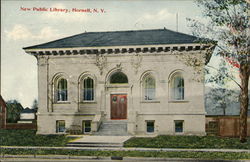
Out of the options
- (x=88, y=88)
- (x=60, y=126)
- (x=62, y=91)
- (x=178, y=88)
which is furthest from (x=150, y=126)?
(x=62, y=91)

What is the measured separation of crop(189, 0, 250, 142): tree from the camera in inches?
629

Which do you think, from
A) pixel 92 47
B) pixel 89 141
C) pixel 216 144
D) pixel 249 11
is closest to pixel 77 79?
pixel 92 47

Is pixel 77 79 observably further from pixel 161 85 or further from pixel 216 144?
pixel 216 144

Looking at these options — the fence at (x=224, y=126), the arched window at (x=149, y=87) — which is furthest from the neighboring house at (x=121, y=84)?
the fence at (x=224, y=126)

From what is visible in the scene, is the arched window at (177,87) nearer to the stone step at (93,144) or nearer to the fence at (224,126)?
the fence at (224,126)

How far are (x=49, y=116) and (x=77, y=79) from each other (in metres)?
3.37

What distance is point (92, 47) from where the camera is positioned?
21719 mm

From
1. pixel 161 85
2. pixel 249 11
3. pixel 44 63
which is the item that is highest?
pixel 249 11

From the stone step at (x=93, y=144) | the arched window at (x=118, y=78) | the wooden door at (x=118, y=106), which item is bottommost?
the stone step at (x=93, y=144)

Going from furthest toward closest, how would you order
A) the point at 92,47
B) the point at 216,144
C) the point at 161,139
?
the point at 92,47, the point at 161,139, the point at 216,144

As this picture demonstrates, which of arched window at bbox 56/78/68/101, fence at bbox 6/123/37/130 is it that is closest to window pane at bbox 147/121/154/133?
arched window at bbox 56/78/68/101

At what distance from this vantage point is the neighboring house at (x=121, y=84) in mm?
21453

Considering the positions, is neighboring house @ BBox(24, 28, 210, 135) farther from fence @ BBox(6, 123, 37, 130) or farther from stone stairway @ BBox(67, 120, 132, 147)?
fence @ BBox(6, 123, 37, 130)

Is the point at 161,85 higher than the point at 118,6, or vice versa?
the point at 118,6
